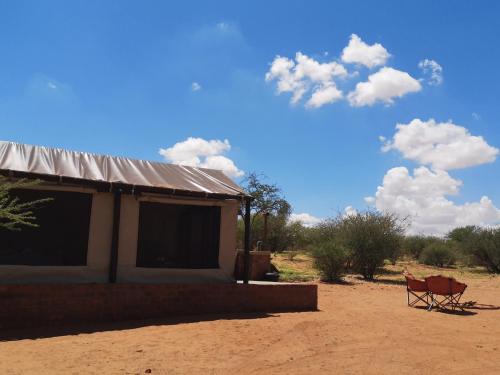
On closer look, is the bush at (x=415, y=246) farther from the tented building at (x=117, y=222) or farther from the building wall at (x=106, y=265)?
the building wall at (x=106, y=265)

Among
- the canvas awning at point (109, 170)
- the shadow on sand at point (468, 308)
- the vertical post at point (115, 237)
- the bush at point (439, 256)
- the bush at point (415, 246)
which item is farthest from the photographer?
the bush at point (415, 246)

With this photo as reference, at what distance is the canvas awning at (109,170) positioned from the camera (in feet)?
27.3

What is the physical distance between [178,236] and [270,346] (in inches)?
232

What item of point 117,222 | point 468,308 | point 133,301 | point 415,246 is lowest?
point 468,308

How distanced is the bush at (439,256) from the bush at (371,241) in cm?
1061

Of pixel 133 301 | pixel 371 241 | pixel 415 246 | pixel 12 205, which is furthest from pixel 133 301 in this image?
pixel 415 246

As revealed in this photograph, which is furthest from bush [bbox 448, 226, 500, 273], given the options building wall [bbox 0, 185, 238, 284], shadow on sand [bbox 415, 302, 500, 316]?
building wall [bbox 0, 185, 238, 284]

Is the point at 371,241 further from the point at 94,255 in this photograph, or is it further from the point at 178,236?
the point at 94,255

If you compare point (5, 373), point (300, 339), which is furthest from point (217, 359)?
point (5, 373)

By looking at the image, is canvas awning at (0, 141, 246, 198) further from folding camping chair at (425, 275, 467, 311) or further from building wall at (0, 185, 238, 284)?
folding camping chair at (425, 275, 467, 311)

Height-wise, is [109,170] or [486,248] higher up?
[109,170]

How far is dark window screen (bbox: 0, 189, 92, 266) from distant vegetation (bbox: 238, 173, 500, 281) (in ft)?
20.2

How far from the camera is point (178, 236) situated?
12.2 meters

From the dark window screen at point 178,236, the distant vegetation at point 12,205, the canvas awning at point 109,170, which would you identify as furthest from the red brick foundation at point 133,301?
the canvas awning at point 109,170
